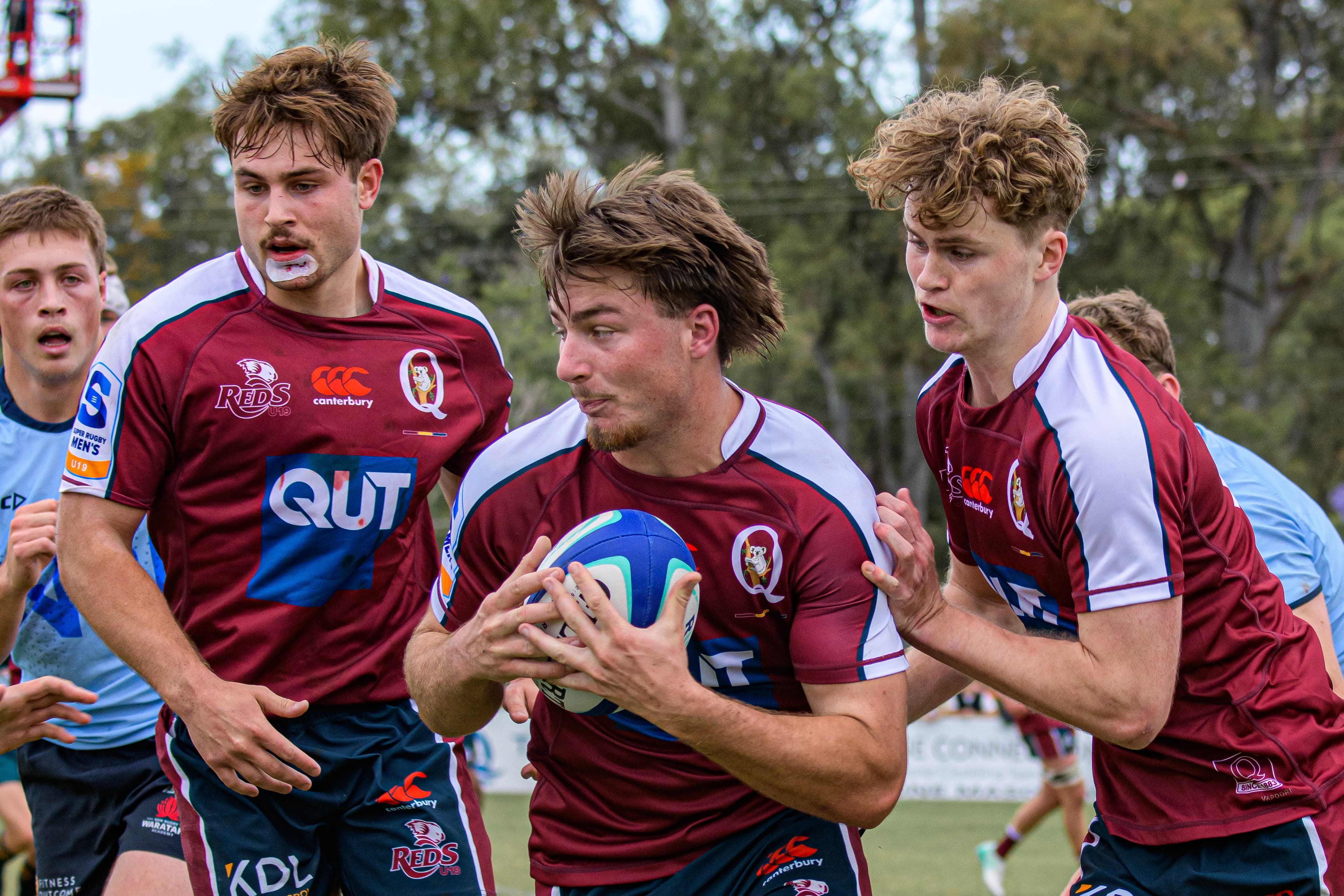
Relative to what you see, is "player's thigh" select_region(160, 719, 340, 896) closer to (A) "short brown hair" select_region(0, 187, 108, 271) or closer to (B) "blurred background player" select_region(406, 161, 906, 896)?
(B) "blurred background player" select_region(406, 161, 906, 896)

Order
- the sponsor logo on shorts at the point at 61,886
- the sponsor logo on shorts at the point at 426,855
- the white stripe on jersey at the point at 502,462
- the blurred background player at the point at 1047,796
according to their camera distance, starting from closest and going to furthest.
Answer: the white stripe on jersey at the point at 502,462 < the sponsor logo on shorts at the point at 426,855 < the sponsor logo on shorts at the point at 61,886 < the blurred background player at the point at 1047,796

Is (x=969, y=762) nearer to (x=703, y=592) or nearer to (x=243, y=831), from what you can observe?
(x=243, y=831)

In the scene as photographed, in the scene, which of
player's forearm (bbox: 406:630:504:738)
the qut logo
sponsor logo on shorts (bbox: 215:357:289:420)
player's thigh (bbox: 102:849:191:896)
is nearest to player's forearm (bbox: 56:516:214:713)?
the qut logo

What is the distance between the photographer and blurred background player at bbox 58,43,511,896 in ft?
12.4

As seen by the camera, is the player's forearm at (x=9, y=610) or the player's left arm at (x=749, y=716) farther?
the player's forearm at (x=9, y=610)

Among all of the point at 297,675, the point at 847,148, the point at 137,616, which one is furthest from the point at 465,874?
the point at 847,148

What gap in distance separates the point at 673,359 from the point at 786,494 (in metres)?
0.47

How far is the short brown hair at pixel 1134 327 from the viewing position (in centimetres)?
491

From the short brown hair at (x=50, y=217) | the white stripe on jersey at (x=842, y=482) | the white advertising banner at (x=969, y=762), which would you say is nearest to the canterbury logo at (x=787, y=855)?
the white stripe on jersey at (x=842, y=482)

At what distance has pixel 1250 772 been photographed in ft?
11.5

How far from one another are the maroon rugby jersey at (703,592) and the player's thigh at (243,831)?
2.64 ft

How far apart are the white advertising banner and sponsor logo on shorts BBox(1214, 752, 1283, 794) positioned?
36.7 feet

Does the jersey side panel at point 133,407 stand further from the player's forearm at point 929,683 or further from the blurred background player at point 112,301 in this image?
the player's forearm at point 929,683

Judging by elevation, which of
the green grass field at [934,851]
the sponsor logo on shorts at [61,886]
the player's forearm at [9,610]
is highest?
the player's forearm at [9,610]
